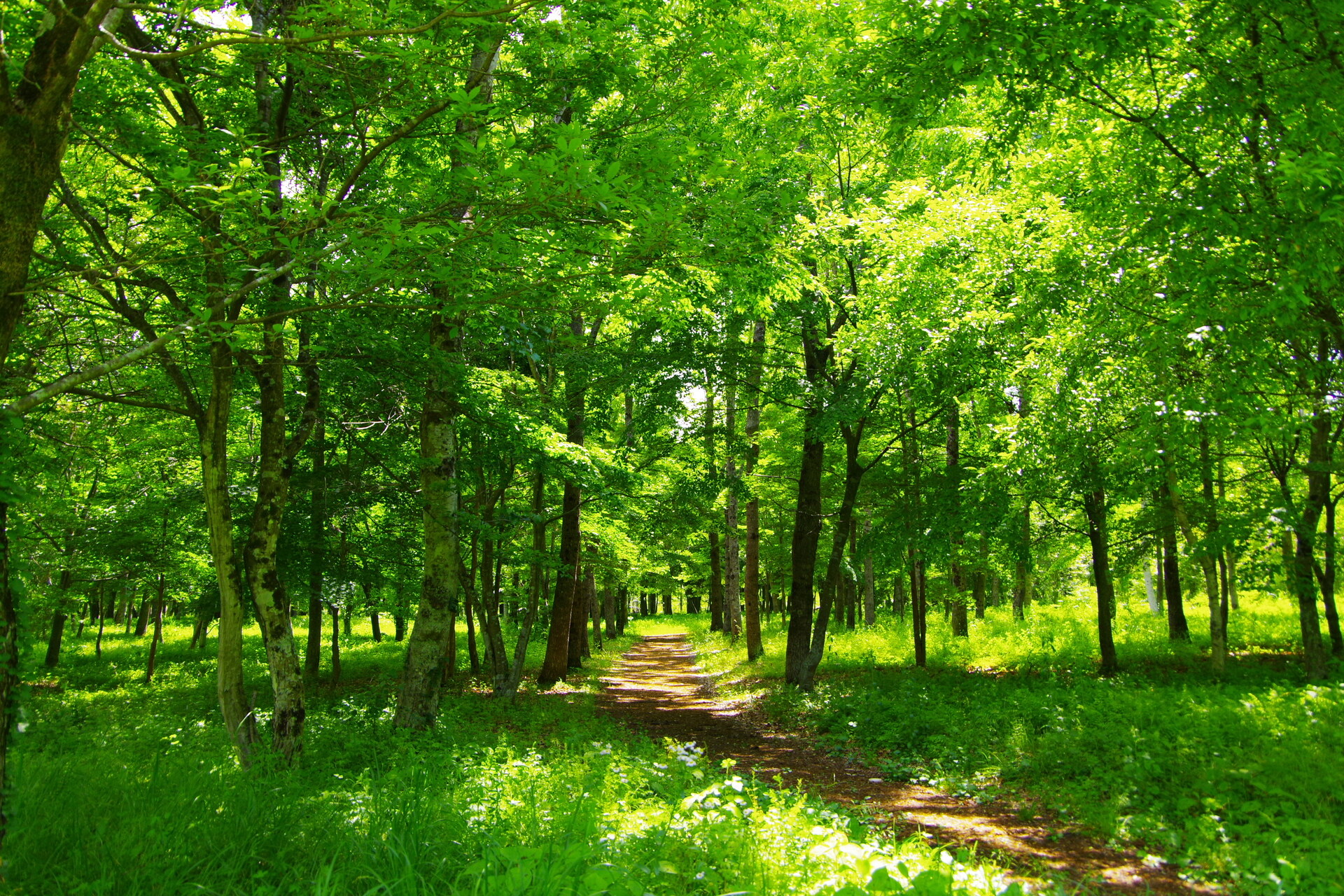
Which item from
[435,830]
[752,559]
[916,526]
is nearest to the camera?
[435,830]

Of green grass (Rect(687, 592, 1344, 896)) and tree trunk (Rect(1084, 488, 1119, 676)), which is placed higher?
tree trunk (Rect(1084, 488, 1119, 676))

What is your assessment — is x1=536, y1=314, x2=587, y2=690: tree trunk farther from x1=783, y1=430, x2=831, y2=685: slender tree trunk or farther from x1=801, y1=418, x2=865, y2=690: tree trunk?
x1=801, y1=418, x2=865, y2=690: tree trunk

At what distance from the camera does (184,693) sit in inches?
570

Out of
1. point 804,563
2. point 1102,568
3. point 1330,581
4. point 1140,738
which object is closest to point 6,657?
point 1140,738

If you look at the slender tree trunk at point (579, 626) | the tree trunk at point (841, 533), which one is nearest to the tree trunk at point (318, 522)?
the slender tree trunk at point (579, 626)

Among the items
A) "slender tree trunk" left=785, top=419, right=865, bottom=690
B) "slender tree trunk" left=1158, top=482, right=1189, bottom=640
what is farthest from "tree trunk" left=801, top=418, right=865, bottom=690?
"slender tree trunk" left=1158, top=482, right=1189, bottom=640

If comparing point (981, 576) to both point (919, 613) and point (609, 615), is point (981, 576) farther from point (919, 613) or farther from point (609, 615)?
point (609, 615)

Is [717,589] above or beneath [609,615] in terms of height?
above

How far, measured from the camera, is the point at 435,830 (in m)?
4.05

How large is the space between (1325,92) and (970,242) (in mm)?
5529

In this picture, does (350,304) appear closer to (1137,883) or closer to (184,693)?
(1137,883)

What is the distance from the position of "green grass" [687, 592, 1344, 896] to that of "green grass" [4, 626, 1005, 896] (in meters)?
2.10

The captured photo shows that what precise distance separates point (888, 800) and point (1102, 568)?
23.7 ft

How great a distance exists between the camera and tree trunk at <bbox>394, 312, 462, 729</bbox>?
870cm
